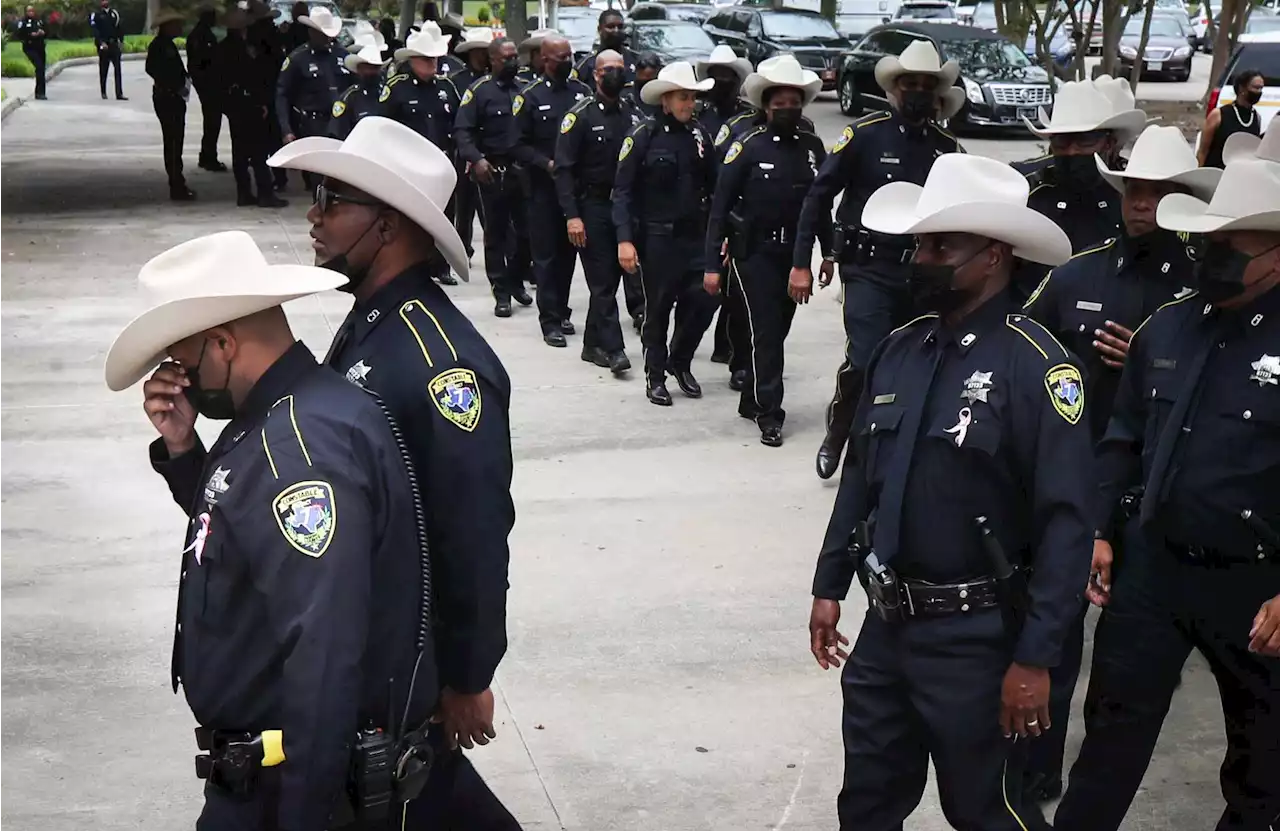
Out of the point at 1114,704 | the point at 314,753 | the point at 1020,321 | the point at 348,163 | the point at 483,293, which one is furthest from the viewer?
the point at 483,293

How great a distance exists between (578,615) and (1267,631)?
3.24 metres

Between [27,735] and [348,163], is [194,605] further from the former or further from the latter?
[27,735]

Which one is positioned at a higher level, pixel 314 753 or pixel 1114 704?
pixel 314 753

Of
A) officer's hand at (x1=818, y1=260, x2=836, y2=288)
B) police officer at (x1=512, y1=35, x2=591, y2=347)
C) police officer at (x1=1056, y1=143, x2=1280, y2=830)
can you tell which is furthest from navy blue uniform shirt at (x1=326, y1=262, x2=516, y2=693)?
police officer at (x1=512, y1=35, x2=591, y2=347)

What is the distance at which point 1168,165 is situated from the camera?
5129 mm

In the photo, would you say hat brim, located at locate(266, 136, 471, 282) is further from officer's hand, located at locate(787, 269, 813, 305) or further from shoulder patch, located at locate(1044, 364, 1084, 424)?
officer's hand, located at locate(787, 269, 813, 305)

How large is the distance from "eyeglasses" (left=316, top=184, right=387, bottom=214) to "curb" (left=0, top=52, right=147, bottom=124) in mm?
25477

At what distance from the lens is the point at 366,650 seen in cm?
315

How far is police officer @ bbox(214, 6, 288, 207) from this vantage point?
17922 mm

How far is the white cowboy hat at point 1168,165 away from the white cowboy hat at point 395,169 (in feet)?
8.17

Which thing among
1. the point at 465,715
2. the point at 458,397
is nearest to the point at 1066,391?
the point at 458,397

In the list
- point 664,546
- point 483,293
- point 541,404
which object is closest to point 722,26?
point 483,293

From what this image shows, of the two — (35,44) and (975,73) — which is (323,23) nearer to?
(975,73)

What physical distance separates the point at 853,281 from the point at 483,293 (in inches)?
238
